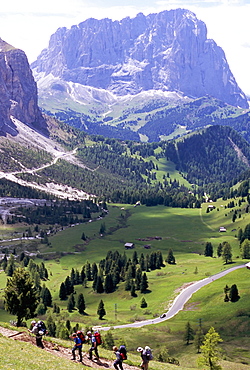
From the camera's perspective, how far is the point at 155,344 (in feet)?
395

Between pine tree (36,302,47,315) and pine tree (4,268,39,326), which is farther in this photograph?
pine tree (36,302,47,315)

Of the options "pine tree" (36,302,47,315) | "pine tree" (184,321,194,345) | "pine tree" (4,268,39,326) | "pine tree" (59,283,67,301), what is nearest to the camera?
"pine tree" (4,268,39,326)

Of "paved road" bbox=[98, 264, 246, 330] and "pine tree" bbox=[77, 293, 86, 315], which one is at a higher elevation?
"paved road" bbox=[98, 264, 246, 330]

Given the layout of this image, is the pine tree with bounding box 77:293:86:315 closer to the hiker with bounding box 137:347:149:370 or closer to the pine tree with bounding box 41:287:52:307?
the pine tree with bounding box 41:287:52:307

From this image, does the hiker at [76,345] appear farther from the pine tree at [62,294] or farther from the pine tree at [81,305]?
the pine tree at [62,294]

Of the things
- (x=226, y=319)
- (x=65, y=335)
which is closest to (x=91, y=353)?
(x=65, y=335)

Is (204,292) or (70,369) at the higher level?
(70,369)

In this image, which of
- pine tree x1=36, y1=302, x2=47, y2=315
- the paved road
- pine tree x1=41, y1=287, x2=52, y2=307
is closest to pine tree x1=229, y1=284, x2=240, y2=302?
the paved road

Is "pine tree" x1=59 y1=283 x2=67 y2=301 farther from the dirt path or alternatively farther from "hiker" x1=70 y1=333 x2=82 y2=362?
"hiker" x1=70 y1=333 x2=82 y2=362

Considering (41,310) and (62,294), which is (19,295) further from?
(62,294)

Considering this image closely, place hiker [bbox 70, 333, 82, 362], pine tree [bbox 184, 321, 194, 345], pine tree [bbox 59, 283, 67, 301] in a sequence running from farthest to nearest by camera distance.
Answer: pine tree [bbox 59, 283, 67, 301], pine tree [bbox 184, 321, 194, 345], hiker [bbox 70, 333, 82, 362]

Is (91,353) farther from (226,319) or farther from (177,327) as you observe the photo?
(226,319)

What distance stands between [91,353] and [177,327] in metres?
81.3

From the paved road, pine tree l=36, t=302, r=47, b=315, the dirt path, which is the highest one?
the dirt path
